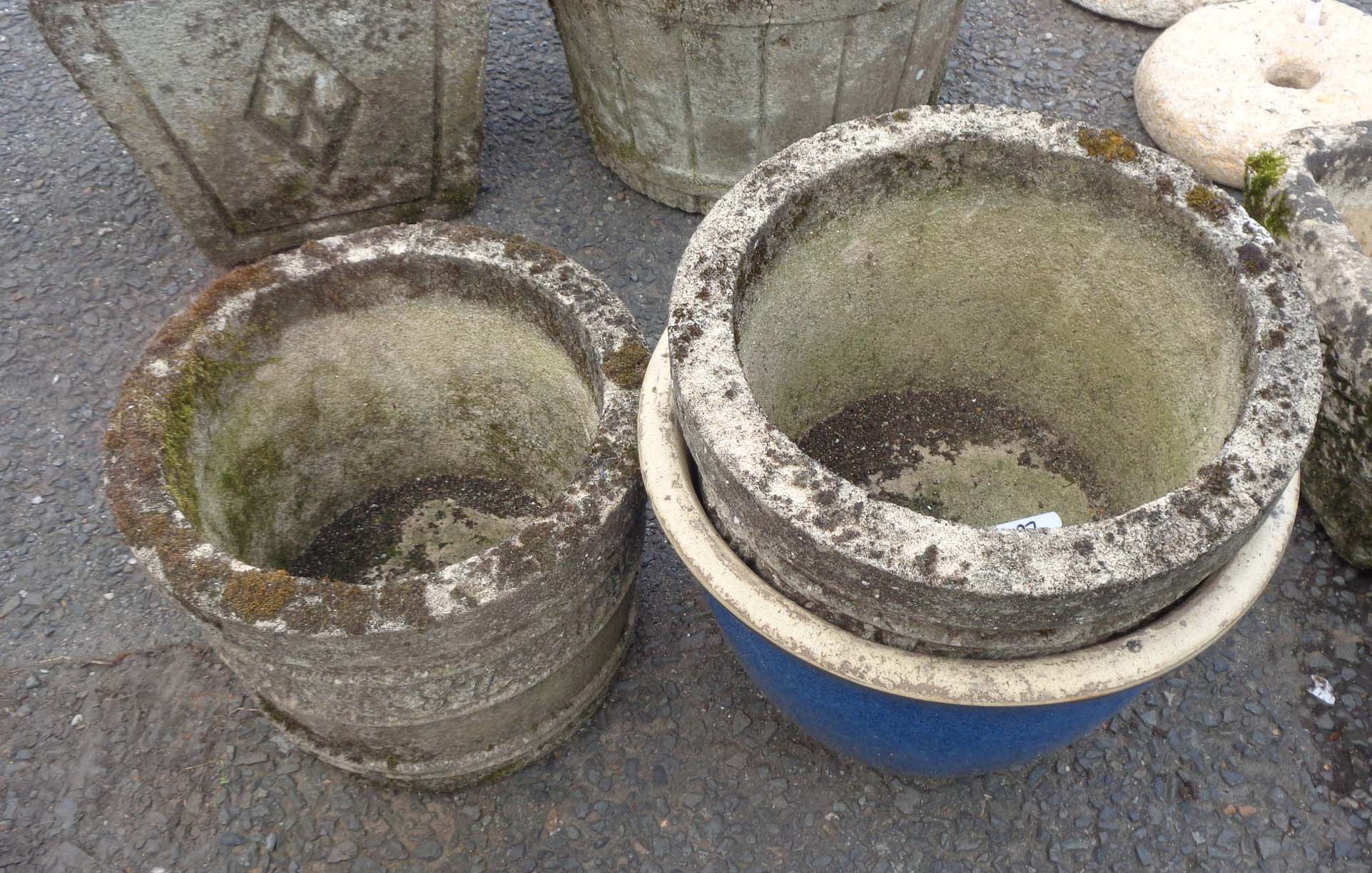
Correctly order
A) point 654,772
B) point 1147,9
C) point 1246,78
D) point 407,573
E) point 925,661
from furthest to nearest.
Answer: point 1147,9 < point 1246,78 < point 407,573 < point 654,772 < point 925,661

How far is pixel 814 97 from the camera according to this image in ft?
10.7

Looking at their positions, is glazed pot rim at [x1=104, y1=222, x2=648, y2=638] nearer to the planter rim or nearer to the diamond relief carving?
the planter rim

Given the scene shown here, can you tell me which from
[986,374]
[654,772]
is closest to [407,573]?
[654,772]

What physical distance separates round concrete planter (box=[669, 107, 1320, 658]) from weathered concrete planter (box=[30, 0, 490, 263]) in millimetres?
1583

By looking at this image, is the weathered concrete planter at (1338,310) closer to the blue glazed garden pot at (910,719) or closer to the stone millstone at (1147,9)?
the blue glazed garden pot at (910,719)

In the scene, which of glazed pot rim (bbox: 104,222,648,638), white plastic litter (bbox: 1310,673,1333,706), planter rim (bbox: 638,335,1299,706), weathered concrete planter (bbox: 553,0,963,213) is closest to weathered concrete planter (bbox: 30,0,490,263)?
weathered concrete planter (bbox: 553,0,963,213)

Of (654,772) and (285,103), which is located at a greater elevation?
(285,103)

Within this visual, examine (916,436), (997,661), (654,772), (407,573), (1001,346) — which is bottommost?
(654,772)

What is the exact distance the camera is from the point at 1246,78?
365 cm

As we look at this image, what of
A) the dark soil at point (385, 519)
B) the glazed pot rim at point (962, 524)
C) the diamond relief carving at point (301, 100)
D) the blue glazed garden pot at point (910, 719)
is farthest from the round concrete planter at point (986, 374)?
the diamond relief carving at point (301, 100)

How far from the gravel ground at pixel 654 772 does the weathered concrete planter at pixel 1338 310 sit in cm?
19

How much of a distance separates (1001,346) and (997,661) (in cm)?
120

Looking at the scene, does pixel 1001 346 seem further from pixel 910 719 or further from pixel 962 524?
pixel 910 719

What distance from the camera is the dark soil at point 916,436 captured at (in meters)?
2.67
